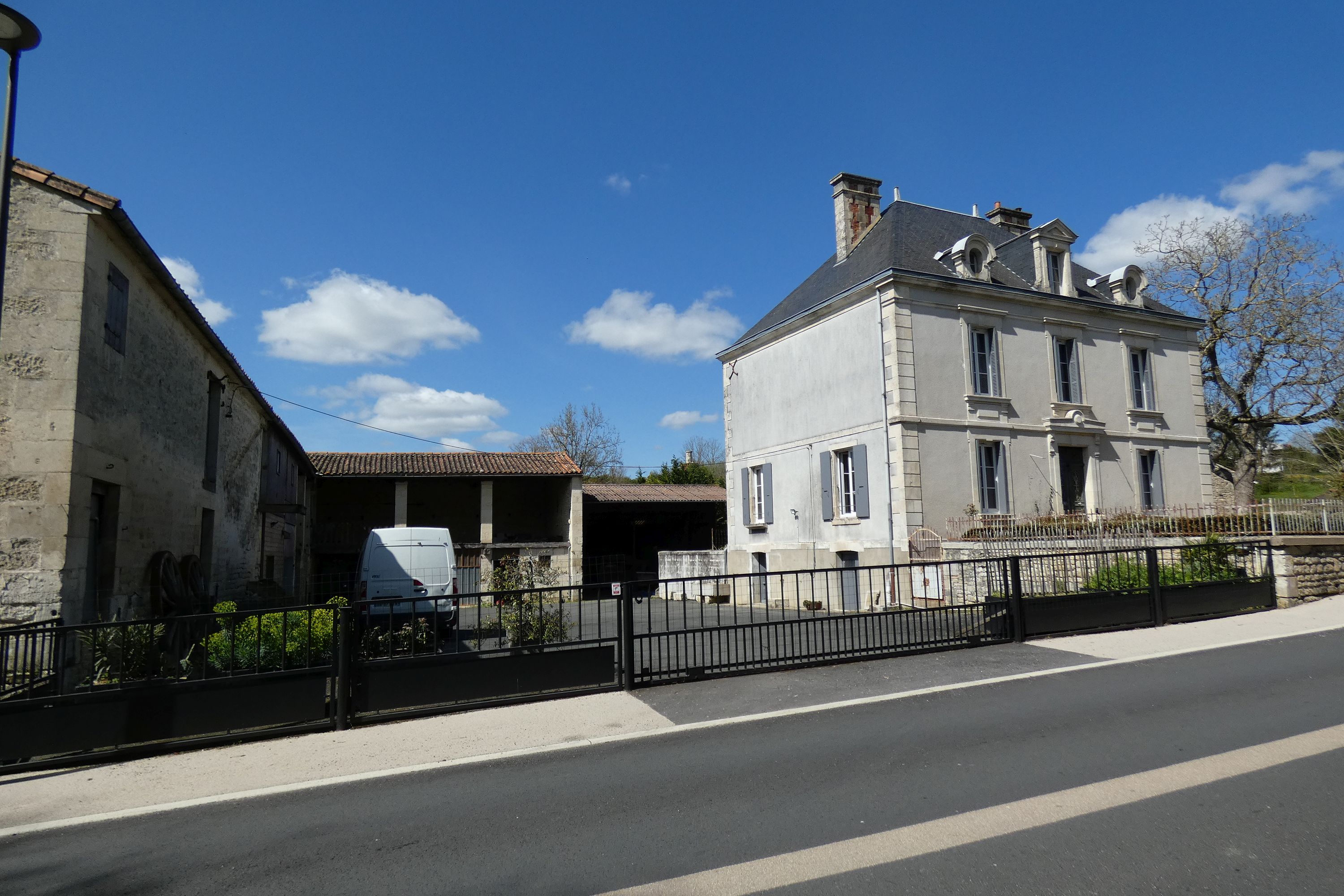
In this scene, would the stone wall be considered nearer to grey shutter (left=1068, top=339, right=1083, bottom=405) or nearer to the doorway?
grey shutter (left=1068, top=339, right=1083, bottom=405)

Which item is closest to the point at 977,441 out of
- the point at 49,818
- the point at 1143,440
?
the point at 1143,440

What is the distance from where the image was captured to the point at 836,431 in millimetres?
20688

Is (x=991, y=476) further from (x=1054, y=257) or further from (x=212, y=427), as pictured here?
(x=212, y=427)

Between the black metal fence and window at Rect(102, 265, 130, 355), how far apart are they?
380 cm

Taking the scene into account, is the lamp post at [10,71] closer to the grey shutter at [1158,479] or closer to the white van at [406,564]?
the white van at [406,564]

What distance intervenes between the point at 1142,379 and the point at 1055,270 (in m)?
4.27

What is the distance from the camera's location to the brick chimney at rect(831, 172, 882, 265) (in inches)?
917

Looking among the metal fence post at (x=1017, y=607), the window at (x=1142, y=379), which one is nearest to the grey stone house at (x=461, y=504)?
the metal fence post at (x=1017, y=607)

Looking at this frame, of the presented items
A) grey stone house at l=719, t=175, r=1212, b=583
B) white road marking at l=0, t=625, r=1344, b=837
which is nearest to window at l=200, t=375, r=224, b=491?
white road marking at l=0, t=625, r=1344, b=837

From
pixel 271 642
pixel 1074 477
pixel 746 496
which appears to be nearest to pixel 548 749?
pixel 271 642

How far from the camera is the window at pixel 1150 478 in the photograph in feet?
71.4

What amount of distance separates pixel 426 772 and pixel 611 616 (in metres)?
3.19

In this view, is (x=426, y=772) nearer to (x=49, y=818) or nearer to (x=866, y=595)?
(x=49, y=818)

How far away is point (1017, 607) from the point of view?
10695 mm
